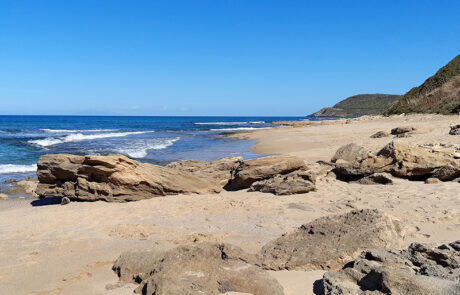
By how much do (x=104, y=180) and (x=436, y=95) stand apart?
36288mm

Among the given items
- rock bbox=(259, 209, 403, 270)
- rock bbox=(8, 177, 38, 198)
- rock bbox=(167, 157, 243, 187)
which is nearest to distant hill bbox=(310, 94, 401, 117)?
rock bbox=(167, 157, 243, 187)

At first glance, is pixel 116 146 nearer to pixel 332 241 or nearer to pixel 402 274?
pixel 332 241

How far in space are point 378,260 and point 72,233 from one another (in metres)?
4.42

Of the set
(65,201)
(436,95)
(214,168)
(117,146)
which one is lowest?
(117,146)

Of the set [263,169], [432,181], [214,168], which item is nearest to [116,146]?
[214,168]

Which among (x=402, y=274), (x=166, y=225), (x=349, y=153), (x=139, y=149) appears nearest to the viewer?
(x=402, y=274)

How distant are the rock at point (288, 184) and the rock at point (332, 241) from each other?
9.77 feet

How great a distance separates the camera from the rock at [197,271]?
10.5ft

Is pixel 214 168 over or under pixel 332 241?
under

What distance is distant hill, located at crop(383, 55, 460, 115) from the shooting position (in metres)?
31.7

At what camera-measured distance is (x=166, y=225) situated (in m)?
5.79

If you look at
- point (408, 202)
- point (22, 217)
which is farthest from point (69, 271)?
point (408, 202)

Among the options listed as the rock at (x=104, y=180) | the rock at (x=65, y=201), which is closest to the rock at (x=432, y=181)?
the rock at (x=104, y=180)

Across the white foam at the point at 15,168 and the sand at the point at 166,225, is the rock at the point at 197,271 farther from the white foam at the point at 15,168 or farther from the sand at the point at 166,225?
the white foam at the point at 15,168
